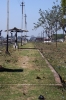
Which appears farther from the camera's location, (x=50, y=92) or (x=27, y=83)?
(x=27, y=83)

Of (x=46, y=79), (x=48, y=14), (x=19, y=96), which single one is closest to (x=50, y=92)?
(x=19, y=96)

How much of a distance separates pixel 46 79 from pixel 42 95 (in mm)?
2364

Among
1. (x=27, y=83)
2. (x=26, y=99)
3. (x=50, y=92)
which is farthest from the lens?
(x=27, y=83)

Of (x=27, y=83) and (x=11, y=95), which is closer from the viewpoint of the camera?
(x=11, y=95)

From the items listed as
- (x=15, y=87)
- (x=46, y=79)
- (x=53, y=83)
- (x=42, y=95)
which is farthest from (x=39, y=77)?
(x=42, y=95)

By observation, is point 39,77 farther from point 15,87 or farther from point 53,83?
point 15,87

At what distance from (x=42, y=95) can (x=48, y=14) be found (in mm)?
59550

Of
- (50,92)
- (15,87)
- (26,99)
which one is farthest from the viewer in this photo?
(15,87)

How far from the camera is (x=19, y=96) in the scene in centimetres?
763

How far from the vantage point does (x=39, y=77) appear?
10.4 meters

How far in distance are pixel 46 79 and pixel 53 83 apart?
75 cm

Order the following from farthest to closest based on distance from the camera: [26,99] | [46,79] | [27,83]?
[46,79]
[27,83]
[26,99]

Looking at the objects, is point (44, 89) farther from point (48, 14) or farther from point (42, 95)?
point (48, 14)

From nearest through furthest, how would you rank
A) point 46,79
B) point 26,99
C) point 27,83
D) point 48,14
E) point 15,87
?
point 26,99 < point 15,87 < point 27,83 < point 46,79 < point 48,14
